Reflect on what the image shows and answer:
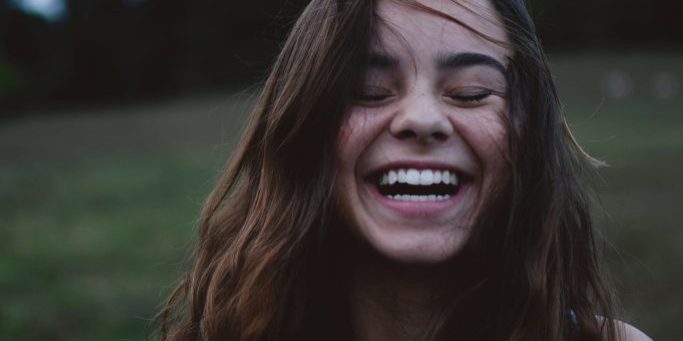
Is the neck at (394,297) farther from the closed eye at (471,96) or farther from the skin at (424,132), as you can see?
the closed eye at (471,96)

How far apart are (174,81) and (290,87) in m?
38.2

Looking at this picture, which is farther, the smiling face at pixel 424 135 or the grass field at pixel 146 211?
the grass field at pixel 146 211

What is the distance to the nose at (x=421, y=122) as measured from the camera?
5.53ft

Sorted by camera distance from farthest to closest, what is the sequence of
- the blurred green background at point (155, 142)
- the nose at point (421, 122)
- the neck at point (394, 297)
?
the blurred green background at point (155, 142) < the neck at point (394, 297) < the nose at point (421, 122)

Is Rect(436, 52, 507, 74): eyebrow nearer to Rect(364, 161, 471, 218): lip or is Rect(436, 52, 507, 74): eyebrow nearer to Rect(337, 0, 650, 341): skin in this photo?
Rect(337, 0, 650, 341): skin

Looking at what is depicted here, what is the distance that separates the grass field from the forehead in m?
0.68

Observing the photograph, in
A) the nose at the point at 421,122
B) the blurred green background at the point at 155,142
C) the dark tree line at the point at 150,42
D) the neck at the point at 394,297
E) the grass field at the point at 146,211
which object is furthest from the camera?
the dark tree line at the point at 150,42

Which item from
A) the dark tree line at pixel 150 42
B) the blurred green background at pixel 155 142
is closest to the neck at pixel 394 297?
the blurred green background at pixel 155 142

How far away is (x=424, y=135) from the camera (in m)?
1.70

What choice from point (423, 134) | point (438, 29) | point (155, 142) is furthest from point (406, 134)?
point (155, 142)

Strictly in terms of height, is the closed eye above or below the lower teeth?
above

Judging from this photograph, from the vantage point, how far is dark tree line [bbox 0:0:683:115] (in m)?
36.2

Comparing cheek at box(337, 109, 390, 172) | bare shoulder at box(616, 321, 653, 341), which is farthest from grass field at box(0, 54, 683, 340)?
cheek at box(337, 109, 390, 172)

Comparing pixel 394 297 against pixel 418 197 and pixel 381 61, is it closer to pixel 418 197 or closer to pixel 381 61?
pixel 418 197
